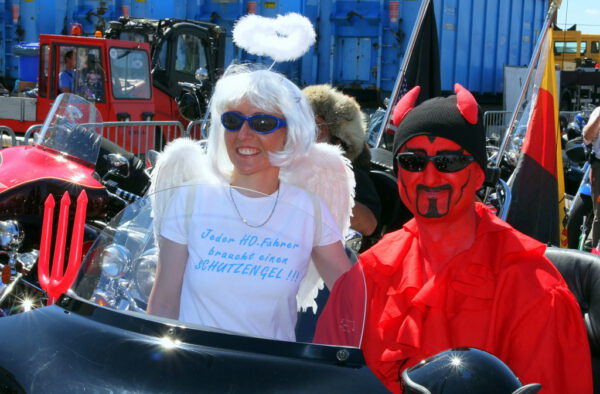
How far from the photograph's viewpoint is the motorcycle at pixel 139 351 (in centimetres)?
136

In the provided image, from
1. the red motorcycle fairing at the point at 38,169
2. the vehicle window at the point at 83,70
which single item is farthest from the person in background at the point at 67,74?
the red motorcycle fairing at the point at 38,169

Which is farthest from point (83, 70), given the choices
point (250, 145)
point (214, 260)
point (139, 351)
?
point (139, 351)

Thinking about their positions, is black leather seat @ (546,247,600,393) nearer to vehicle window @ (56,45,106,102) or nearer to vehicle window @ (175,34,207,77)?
vehicle window @ (56,45,106,102)

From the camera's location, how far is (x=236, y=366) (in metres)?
1.40

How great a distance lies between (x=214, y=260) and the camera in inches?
75.0

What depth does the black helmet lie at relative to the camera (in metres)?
1.21

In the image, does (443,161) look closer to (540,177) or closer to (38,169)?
(540,177)

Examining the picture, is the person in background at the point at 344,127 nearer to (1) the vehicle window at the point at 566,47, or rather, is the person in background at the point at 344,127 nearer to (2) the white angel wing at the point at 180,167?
(2) the white angel wing at the point at 180,167

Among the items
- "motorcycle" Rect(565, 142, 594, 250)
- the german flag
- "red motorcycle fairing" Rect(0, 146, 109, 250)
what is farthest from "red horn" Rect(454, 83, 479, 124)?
"motorcycle" Rect(565, 142, 594, 250)

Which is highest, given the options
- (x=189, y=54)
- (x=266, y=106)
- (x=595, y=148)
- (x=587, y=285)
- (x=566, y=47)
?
(x=566, y=47)

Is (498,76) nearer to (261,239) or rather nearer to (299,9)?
(299,9)

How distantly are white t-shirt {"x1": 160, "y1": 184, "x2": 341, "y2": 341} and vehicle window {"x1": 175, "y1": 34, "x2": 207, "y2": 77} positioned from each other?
30.9 ft

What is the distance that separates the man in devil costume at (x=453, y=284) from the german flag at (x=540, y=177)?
2.35 m

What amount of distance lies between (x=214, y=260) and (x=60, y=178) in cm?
245
